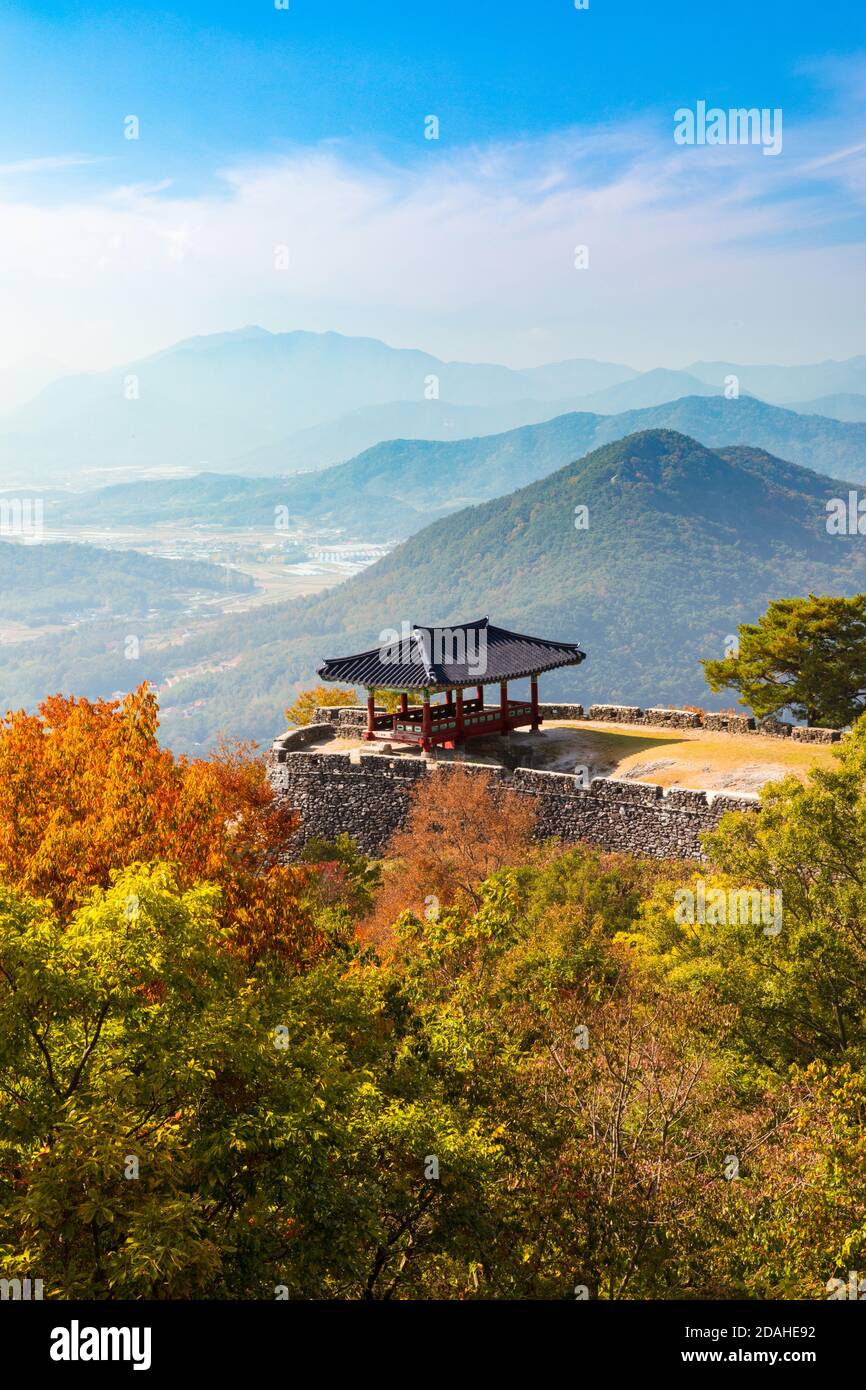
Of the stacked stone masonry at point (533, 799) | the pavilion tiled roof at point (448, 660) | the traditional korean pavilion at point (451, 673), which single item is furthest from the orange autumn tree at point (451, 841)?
the pavilion tiled roof at point (448, 660)

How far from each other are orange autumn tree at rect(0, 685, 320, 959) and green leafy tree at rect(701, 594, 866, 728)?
18611 mm

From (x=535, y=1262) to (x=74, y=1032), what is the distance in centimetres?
467

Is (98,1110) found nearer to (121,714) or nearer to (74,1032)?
(74,1032)

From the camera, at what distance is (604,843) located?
2697 cm

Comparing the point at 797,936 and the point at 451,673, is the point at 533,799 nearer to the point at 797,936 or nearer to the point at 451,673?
the point at 451,673

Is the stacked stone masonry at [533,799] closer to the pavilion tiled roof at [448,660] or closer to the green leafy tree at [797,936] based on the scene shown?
the pavilion tiled roof at [448,660]

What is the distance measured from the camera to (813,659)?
35.8 m

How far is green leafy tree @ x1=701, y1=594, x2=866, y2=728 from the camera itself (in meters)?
35.6

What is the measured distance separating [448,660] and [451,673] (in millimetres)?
687

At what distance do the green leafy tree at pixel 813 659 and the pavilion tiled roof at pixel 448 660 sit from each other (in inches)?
298

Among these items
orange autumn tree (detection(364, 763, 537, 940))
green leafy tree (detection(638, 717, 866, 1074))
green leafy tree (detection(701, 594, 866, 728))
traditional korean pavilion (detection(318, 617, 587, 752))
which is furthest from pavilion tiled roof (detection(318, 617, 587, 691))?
green leafy tree (detection(638, 717, 866, 1074))

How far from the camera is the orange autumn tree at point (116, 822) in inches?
635

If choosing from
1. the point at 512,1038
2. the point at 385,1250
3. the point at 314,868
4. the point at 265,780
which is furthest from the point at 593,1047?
the point at 265,780

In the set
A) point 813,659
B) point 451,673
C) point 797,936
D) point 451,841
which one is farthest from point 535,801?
point 797,936
